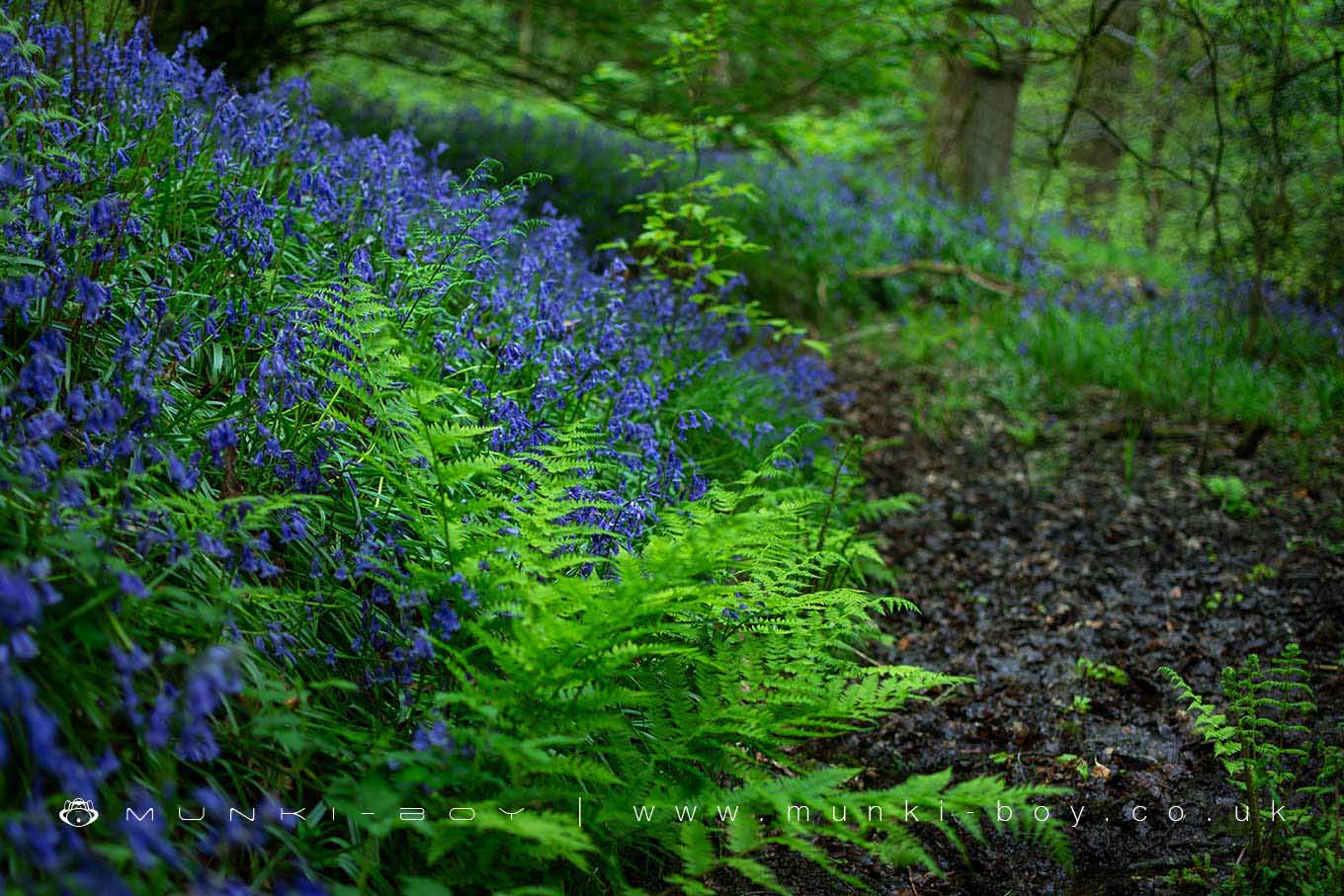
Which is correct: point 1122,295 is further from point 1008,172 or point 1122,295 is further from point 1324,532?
point 1324,532

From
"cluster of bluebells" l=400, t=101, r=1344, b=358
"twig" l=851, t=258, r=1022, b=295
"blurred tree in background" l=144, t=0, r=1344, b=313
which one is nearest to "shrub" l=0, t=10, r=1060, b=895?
"blurred tree in background" l=144, t=0, r=1344, b=313

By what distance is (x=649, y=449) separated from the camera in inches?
131

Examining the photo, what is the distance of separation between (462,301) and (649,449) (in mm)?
1296

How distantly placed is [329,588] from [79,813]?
787mm

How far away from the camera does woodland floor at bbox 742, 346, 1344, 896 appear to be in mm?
2670

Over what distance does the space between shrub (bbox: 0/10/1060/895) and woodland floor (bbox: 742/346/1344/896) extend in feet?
1.34

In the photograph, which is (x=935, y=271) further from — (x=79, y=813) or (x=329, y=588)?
(x=79, y=813)

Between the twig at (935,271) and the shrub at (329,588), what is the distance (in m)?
5.36

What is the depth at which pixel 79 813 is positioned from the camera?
164 cm

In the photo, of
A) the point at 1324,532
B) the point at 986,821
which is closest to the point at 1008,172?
the point at 1324,532

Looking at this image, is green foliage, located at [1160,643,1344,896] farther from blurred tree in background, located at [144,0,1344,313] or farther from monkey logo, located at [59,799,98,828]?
blurred tree in background, located at [144,0,1344,313]

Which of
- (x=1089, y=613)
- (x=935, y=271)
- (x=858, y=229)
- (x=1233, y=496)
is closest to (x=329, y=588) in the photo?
(x=1089, y=613)

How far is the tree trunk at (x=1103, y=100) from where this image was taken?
5.97 m

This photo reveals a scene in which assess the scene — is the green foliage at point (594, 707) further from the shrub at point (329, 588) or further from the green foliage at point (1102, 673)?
the green foliage at point (1102, 673)
